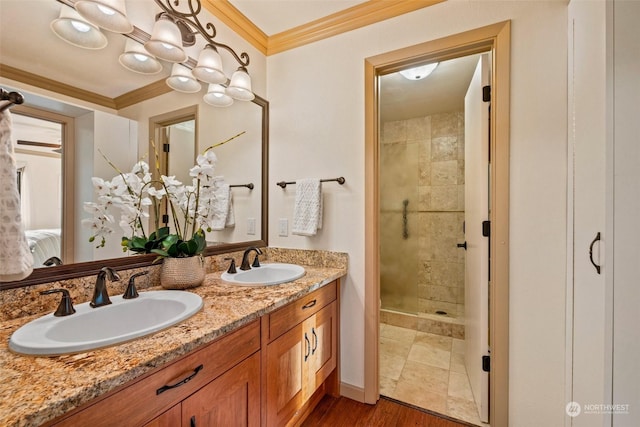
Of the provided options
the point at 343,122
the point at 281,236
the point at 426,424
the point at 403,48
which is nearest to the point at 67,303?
the point at 281,236

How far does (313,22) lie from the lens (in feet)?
5.72

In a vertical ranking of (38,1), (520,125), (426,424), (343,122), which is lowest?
(426,424)

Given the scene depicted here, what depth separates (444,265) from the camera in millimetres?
2887

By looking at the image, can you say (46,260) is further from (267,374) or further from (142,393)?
(267,374)

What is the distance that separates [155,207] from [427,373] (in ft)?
6.83

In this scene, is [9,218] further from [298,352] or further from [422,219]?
[422,219]

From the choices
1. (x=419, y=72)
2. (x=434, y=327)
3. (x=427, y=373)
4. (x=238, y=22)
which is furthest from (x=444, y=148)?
(x=238, y=22)

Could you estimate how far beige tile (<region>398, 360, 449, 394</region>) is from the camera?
5.85 ft

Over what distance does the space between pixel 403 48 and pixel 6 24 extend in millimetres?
1685

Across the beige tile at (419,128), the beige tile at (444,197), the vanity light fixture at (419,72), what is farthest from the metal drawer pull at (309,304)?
the beige tile at (419,128)

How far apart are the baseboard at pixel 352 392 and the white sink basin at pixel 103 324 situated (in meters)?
1.21

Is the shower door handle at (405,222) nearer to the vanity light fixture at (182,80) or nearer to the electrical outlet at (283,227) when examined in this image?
the electrical outlet at (283,227)

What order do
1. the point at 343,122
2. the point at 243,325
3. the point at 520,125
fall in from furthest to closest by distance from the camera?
the point at 343,122, the point at 520,125, the point at 243,325

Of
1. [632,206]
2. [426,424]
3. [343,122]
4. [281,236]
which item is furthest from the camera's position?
[281,236]
